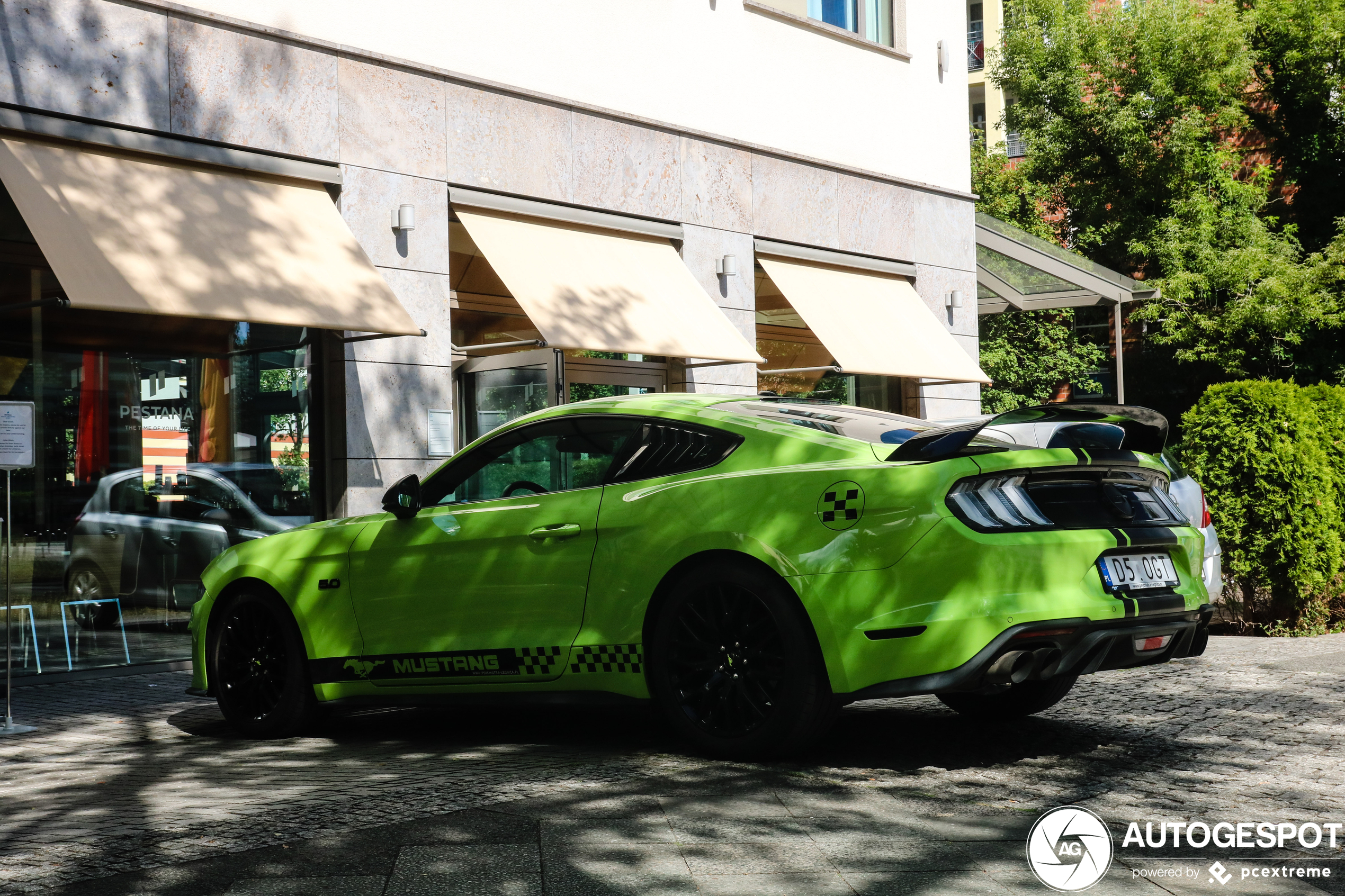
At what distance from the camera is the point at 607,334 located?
11680 mm

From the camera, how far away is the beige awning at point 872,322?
47.8 feet

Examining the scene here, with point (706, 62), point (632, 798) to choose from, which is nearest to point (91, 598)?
point (632, 798)

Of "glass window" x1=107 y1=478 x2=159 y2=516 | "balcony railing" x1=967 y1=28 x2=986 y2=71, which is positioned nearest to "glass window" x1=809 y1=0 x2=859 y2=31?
"glass window" x1=107 y1=478 x2=159 y2=516

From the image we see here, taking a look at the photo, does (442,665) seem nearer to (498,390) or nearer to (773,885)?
(773,885)

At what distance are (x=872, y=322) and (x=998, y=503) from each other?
10398 mm

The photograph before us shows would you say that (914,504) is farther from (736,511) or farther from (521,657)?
(521,657)

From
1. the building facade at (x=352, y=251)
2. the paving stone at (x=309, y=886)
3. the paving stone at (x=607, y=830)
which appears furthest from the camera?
the building facade at (x=352, y=251)

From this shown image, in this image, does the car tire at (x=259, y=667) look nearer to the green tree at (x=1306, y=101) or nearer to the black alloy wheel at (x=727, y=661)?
the black alloy wheel at (x=727, y=661)

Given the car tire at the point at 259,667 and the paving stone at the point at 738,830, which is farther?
the car tire at the point at 259,667

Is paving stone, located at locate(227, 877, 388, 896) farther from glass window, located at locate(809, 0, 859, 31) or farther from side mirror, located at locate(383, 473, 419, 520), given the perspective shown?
glass window, located at locate(809, 0, 859, 31)

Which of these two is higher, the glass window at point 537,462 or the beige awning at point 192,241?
the beige awning at point 192,241

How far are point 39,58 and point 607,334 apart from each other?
4.78 meters

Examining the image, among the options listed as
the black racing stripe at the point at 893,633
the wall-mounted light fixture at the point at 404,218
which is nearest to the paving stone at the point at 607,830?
the black racing stripe at the point at 893,633

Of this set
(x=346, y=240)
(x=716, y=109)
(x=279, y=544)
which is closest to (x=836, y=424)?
(x=279, y=544)
